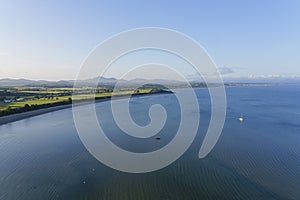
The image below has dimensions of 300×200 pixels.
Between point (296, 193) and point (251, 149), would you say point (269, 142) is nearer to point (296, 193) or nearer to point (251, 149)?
point (251, 149)

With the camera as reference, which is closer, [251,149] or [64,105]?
[251,149]

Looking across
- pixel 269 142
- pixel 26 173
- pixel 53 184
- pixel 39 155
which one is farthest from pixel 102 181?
pixel 269 142

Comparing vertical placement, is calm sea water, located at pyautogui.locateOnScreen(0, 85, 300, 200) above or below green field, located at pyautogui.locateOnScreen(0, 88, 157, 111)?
below

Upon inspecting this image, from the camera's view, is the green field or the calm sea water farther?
the green field

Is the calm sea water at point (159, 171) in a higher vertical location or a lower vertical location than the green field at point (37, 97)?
lower

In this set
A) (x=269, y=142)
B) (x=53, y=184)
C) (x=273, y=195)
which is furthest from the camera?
(x=269, y=142)

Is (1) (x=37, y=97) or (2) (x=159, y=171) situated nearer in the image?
(2) (x=159, y=171)

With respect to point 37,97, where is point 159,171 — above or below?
below

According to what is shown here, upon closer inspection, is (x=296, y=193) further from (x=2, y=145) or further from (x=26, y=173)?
(x=2, y=145)

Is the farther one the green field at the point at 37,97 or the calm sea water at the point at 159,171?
the green field at the point at 37,97

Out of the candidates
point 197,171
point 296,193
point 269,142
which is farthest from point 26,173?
point 269,142

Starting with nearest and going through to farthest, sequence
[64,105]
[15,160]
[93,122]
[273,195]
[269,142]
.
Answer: [273,195] < [15,160] < [269,142] < [93,122] < [64,105]
